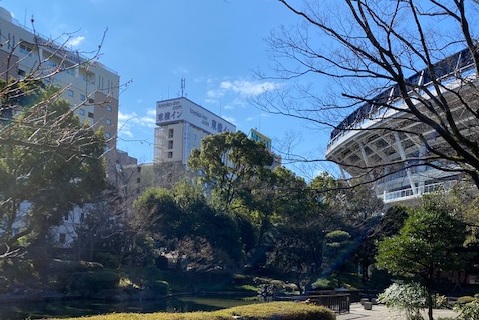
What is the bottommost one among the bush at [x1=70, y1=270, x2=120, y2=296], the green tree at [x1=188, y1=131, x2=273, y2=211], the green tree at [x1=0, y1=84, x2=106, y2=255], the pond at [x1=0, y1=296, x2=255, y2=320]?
the pond at [x1=0, y1=296, x2=255, y2=320]

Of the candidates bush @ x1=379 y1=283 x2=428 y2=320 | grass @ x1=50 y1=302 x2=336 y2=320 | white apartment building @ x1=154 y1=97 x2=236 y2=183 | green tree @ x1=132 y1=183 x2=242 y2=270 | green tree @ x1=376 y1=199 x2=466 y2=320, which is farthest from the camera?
white apartment building @ x1=154 y1=97 x2=236 y2=183

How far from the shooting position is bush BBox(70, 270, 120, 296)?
22.2 metres

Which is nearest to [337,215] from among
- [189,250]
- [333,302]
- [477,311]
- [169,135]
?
[189,250]

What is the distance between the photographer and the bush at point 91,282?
22188 millimetres

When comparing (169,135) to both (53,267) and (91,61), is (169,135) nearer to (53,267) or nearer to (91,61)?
(53,267)

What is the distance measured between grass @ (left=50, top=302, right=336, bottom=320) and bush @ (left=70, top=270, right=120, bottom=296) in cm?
1452

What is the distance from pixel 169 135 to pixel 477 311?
5751 cm

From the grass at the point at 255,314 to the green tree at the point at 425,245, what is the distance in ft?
7.98

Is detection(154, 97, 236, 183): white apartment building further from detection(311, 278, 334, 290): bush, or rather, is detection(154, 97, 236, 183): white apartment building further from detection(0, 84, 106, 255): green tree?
detection(0, 84, 106, 255): green tree

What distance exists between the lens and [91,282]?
22328 mm

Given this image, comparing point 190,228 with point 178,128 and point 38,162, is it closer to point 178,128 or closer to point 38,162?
point 38,162

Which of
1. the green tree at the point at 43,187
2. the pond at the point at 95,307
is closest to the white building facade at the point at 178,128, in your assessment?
the green tree at the point at 43,187

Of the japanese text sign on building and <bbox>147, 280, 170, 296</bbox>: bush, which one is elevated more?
the japanese text sign on building

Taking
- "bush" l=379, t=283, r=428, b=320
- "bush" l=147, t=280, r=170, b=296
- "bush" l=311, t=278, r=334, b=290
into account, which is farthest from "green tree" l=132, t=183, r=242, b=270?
"bush" l=379, t=283, r=428, b=320
